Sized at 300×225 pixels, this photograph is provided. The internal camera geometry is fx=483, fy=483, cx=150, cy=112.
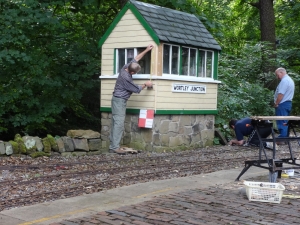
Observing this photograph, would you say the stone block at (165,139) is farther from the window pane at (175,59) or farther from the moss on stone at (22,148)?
the moss on stone at (22,148)

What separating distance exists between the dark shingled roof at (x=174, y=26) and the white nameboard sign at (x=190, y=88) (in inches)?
39.8

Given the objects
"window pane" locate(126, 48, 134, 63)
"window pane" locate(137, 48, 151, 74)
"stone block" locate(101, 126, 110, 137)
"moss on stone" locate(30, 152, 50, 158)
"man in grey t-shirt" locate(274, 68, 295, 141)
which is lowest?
"moss on stone" locate(30, 152, 50, 158)

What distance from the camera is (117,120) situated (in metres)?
11.0

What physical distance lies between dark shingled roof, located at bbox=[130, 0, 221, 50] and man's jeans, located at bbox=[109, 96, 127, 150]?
5.70ft

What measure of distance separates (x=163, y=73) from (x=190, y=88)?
1027 mm

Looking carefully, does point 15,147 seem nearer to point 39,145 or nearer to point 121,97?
point 39,145

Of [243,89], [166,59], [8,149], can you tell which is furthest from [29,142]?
[243,89]

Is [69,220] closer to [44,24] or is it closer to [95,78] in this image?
[44,24]

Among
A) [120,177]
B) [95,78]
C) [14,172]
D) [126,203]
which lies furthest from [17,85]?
[126,203]

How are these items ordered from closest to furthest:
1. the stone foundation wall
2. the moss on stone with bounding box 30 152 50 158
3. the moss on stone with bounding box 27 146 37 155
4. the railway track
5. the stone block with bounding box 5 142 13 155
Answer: the railway track
the stone block with bounding box 5 142 13 155
the moss on stone with bounding box 30 152 50 158
the moss on stone with bounding box 27 146 37 155
the stone foundation wall

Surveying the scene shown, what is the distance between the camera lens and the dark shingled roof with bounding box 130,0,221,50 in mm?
11344

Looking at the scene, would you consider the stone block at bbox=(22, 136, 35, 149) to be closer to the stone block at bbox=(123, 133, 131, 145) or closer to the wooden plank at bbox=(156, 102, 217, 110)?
the stone block at bbox=(123, 133, 131, 145)

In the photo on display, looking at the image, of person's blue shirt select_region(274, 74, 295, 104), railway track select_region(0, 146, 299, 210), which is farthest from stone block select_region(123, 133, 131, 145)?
person's blue shirt select_region(274, 74, 295, 104)

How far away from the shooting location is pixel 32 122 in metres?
12.7
